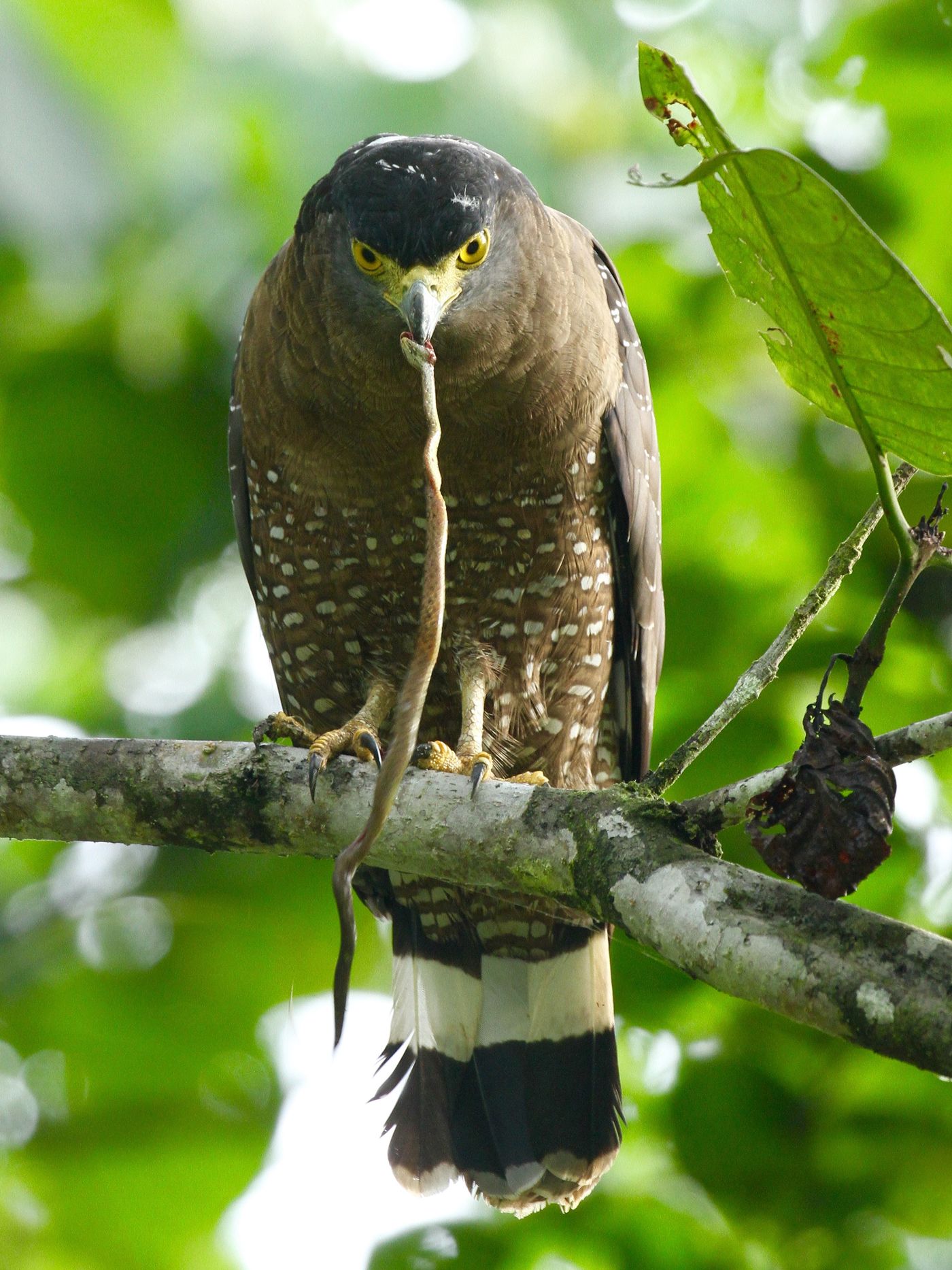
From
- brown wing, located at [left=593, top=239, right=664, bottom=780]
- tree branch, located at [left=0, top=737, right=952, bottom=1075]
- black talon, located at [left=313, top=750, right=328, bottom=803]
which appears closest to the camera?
tree branch, located at [left=0, top=737, right=952, bottom=1075]

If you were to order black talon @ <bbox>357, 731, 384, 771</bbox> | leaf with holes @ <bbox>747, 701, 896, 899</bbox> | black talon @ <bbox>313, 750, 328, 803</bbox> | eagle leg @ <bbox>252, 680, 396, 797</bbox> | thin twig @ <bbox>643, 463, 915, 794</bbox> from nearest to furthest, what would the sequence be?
1. leaf with holes @ <bbox>747, 701, 896, 899</bbox>
2. thin twig @ <bbox>643, 463, 915, 794</bbox>
3. black talon @ <bbox>313, 750, 328, 803</bbox>
4. eagle leg @ <bbox>252, 680, 396, 797</bbox>
5. black talon @ <bbox>357, 731, 384, 771</bbox>

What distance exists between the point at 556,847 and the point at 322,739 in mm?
867

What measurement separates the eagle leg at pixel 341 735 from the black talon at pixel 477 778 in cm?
24

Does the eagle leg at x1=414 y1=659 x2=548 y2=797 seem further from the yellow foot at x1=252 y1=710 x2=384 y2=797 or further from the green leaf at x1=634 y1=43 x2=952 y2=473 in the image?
the green leaf at x1=634 y1=43 x2=952 y2=473

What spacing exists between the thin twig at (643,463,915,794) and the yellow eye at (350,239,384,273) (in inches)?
56.0

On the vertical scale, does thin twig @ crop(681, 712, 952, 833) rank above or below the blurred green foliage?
below

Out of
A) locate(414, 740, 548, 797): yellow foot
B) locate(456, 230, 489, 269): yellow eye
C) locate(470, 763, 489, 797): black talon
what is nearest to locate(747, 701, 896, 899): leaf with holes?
locate(470, 763, 489, 797): black talon

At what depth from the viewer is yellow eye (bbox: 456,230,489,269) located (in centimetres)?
325

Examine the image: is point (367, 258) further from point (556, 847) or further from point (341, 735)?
point (556, 847)

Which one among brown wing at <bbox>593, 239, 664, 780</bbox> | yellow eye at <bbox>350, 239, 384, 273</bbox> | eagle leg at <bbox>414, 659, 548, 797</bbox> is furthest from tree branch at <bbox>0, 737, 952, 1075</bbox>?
brown wing at <bbox>593, 239, 664, 780</bbox>

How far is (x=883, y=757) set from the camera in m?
2.00

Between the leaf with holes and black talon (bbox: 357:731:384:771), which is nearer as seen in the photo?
the leaf with holes

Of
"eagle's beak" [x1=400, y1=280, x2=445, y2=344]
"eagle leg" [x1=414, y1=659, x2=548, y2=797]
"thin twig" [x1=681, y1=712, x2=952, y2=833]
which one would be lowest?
"thin twig" [x1=681, y1=712, x2=952, y2=833]

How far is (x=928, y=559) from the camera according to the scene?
1.95m
